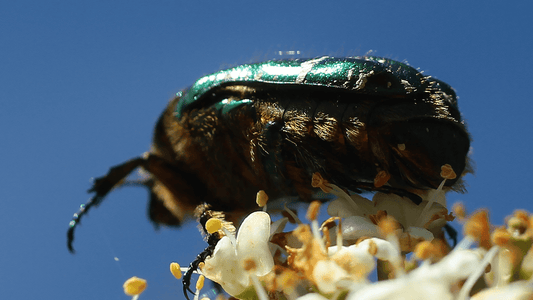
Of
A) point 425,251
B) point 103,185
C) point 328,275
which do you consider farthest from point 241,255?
point 103,185

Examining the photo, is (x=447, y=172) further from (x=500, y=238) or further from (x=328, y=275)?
(x=328, y=275)

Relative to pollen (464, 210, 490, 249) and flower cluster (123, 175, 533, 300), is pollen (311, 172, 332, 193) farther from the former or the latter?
pollen (464, 210, 490, 249)

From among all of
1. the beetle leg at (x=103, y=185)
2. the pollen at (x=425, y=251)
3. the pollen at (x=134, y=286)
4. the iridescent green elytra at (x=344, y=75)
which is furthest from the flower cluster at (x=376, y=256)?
the beetle leg at (x=103, y=185)

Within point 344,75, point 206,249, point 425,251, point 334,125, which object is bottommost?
point 206,249

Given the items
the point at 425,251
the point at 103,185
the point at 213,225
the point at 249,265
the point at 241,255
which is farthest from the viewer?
the point at 103,185

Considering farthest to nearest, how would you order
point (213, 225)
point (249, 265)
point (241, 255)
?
point (213, 225), point (241, 255), point (249, 265)

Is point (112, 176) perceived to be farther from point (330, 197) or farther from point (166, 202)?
point (330, 197)

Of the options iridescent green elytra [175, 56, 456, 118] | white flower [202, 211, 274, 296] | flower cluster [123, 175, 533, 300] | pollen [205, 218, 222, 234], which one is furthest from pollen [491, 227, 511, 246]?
pollen [205, 218, 222, 234]

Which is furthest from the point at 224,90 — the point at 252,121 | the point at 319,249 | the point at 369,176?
the point at 319,249
